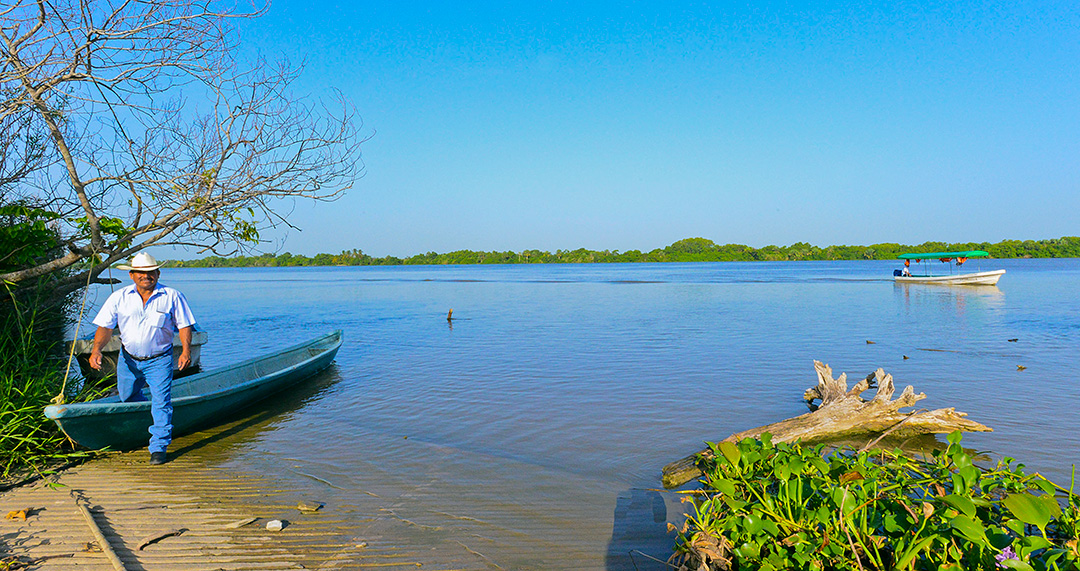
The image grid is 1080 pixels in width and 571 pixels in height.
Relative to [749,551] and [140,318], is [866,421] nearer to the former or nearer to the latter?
[749,551]

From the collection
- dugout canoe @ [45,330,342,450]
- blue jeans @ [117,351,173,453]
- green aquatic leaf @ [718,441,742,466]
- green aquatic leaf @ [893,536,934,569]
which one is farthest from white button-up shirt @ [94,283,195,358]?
green aquatic leaf @ [893,536,934,569]

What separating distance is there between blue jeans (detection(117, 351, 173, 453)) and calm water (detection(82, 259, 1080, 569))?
2.45ft

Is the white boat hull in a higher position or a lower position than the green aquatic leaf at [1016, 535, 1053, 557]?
lower

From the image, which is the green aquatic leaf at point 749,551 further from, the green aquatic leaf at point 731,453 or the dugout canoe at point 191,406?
the dugout canoe at point 191,406

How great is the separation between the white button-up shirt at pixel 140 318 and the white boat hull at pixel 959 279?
41.9 m

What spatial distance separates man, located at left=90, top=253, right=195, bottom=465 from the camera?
580 cm

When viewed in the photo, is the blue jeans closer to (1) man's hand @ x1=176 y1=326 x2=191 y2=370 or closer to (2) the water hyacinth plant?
(1) man's hand @ x1=176 y1=326 x2=191 y2=370

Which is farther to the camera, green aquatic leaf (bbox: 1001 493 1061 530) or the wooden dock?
the wooden dock

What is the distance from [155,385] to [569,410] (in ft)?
17.8

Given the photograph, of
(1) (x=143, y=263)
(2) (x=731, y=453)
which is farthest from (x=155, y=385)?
(2) (x=731, y=453)

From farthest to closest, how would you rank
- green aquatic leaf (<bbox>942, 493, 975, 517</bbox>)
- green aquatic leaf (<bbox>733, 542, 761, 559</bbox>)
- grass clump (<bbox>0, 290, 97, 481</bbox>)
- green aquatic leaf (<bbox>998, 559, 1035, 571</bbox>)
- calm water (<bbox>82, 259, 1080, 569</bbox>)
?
grass clump (<bbox>0, 290, 97, 481</bbox>) < calm water (<bbox>82, 259, 1080, 569</bbox>) < green aquatic leaf (<bbox>733, 542, 761, 559</bbox>) < green aquatic leaf (<bbox>942, 493, 975, 517</bbox>) < green aquatic leaf (<bbox>998, 559, 1035, 571</bbox>)

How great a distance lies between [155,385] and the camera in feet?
19.6

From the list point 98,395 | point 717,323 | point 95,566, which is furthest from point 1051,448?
point 717,323

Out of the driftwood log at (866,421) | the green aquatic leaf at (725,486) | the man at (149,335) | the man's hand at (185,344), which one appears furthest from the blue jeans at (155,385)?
the driftwood log at (866,421)
